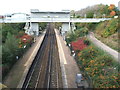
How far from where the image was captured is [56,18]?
29906mm

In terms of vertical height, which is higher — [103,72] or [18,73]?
[103,72]

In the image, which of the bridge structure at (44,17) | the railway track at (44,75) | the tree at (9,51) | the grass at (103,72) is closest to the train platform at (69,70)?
the railway track at (44,75)

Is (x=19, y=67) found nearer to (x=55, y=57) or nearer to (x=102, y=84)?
(x=55, y=57)

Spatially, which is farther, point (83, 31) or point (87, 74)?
point (83, 31)

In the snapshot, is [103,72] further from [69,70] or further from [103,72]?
[69,70]

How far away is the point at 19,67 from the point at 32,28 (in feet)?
63.0

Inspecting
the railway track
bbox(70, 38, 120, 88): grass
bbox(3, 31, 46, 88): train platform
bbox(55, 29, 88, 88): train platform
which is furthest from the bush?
bbox(3, 31, 46, 88): train platform

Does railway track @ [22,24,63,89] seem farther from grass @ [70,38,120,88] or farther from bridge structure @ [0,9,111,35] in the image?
bridge structure @ [0,9,111,35]

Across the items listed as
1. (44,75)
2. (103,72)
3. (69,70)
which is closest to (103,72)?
(103,72)

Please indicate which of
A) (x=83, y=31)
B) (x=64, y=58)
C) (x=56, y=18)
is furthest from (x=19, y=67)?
(x=56, y=18)

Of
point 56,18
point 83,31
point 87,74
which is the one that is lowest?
point 87,74

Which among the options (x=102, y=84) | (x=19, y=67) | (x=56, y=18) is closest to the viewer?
(x=102, y=84)

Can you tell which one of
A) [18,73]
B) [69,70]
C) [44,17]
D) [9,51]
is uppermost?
[44,17]

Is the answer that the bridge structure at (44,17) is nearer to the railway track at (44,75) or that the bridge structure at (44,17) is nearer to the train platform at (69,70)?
the train platform at (69,70)
